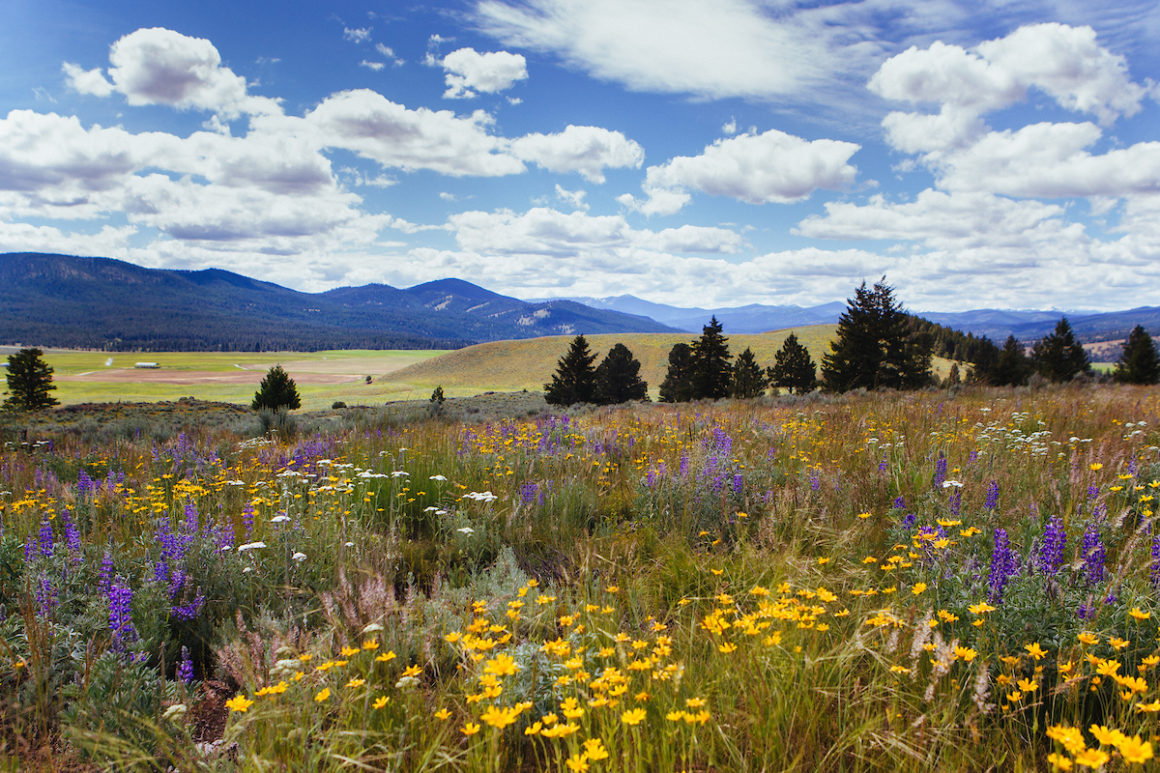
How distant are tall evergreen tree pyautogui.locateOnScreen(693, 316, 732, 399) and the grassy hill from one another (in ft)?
131

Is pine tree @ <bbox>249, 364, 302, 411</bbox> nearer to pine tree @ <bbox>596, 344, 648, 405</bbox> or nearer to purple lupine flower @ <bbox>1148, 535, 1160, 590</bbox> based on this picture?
pine tree @ <bbox>596, 344, 648, 405</bbox>

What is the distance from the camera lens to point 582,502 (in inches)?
205

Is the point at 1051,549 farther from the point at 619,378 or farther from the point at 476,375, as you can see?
the point at 476,375

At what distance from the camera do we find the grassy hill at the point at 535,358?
9738cm

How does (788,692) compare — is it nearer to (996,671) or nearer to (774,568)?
(996,671)

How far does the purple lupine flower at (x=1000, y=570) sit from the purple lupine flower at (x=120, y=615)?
3911mm

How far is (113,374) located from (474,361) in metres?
106

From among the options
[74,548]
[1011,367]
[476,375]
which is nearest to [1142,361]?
[1011,367]

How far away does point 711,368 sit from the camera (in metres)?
47.6

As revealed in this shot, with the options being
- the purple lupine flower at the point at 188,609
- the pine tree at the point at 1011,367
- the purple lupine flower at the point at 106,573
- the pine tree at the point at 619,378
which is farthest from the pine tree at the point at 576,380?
the purple lupine flower at the point at 106,573

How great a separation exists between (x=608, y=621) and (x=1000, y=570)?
5.89ft

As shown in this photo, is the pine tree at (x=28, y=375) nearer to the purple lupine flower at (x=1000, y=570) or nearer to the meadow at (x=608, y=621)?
the meadow at (x=608, y=621)

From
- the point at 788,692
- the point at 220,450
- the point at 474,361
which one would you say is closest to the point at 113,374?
the point at 474,361

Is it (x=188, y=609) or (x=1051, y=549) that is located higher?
(x=1051, y=549)
